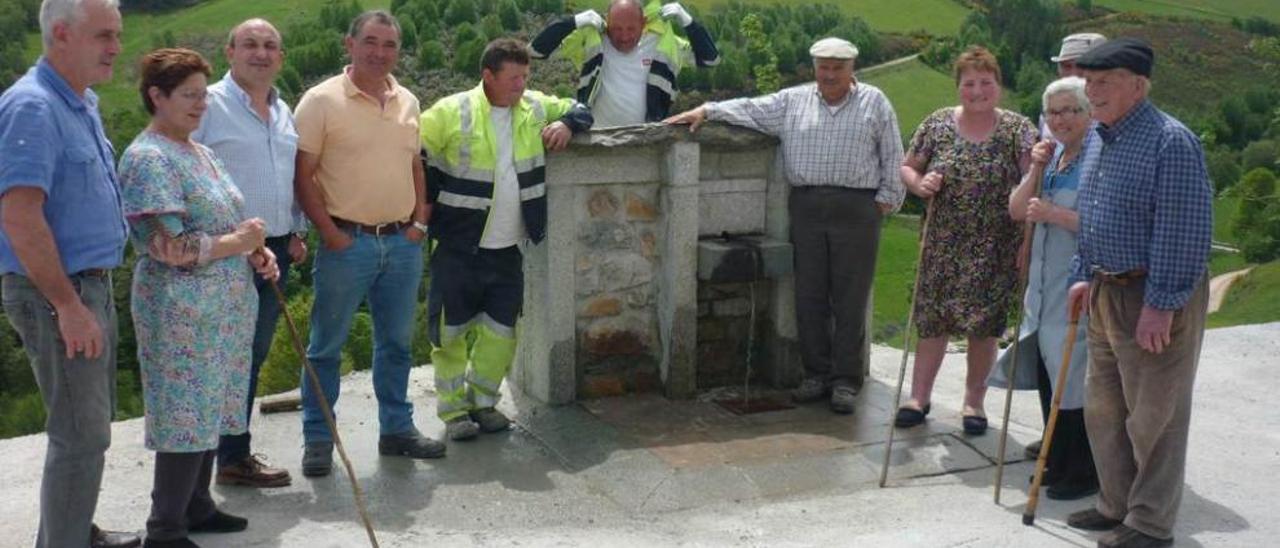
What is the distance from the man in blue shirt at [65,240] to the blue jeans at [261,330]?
1126 mm

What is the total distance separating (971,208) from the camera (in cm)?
647

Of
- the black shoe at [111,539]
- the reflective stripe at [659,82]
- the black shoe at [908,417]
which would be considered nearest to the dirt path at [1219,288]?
the black shoe at [908,417]

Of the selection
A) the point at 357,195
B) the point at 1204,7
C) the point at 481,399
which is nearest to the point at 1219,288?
the point at 481,399

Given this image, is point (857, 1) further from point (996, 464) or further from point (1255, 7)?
point (996, 464)

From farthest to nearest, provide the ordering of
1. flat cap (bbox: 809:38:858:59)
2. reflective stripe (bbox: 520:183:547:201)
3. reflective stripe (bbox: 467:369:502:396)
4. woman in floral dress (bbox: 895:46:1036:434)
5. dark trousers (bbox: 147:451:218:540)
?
flat cap (bbox: 809:38:858:59) → reflective stripe (bbox: 467:369:502:396) → reflective stripe (bbox: 520:183:547:201) → woman in floral dress (bbox: 895:46:1036:434) → dark trousers (bbox: 147:451:218:540)

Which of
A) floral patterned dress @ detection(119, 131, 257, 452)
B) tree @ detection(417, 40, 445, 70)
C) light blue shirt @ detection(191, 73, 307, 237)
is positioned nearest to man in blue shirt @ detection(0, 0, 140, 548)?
floral patterned dress @ detection(119, 131, 257, 452)

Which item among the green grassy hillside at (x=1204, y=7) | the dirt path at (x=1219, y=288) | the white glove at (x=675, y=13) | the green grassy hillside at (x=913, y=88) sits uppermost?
the white glove at (x=675, y=13)

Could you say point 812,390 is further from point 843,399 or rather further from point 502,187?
point 502,187

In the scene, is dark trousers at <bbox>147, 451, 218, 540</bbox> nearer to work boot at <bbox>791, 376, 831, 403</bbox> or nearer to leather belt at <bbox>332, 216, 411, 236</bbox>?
leather belt at <bbox>332, 216, 411, 236</bbox>

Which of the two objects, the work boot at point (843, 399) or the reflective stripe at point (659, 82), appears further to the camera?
the reflective stripe at point (659, 82)

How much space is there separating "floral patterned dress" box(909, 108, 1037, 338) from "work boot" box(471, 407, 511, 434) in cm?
221

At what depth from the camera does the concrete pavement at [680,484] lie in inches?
212

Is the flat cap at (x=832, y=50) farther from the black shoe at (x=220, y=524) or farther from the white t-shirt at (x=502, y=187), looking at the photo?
the black shoe at (x=220, y=524)

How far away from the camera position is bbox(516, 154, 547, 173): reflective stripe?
6492 mm
